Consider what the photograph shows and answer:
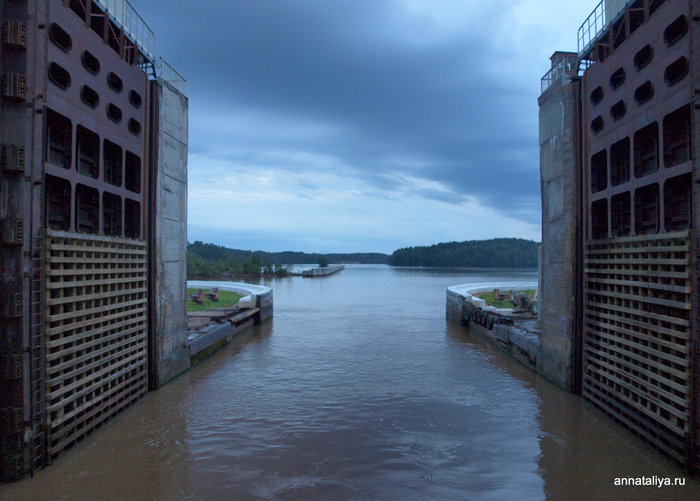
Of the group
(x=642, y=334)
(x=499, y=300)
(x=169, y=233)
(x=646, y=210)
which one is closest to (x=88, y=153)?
(x=169, y=233)

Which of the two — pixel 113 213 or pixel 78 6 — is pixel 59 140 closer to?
pixel 113 213

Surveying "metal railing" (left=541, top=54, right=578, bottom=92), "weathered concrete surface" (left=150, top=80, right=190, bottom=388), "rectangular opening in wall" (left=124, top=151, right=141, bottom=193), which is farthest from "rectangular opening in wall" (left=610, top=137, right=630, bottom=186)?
"rectangular opening in wall" (left=124, top=151, right=141, bottom=193)

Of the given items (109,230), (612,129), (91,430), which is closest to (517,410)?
(612,129)

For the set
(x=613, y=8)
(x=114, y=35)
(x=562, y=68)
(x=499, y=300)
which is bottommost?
(x=499, y=300)

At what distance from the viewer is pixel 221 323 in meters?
19.6

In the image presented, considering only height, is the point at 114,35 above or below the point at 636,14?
below

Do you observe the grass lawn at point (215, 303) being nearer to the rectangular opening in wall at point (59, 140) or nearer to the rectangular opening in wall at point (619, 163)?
the rectangular opening in wall at point (59, 140)

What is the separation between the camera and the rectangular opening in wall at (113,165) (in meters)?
10.5

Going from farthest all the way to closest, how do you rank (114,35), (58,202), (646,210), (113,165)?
(113,165), (114,35), (646,210), (58,202)

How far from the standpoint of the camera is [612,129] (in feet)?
33.3

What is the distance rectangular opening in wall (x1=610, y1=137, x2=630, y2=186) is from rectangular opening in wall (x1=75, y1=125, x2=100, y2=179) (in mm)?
11229

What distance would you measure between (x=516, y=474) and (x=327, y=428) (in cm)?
382

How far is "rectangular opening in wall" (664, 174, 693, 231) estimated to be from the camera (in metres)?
8.51

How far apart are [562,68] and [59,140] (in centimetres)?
1221
